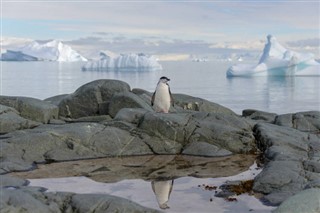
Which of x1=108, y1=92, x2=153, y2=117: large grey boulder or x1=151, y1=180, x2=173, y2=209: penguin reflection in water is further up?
x1=108, y1=92, x2=153, y2=117: large grey boulder

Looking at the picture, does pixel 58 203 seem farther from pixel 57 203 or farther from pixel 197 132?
pixel 197 132

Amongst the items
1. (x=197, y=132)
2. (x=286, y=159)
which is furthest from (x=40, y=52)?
(x=286, y=159)

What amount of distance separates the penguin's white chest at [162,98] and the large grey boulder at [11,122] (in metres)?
4.23

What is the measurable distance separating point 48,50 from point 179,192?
131916 mm

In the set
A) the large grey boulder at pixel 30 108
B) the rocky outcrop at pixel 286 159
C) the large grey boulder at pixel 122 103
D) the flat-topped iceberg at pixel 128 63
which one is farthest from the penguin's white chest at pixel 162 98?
the flat-topped iceberg at pixel 128 63

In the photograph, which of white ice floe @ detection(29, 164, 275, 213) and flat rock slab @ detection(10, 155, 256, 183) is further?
flat rock slab @ detection(10, 155, 256, 183)

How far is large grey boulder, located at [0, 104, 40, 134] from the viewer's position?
14.7m

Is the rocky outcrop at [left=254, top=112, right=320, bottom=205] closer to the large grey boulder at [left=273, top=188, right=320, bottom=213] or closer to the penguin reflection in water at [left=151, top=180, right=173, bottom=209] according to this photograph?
the large grey boulder at [left=273, top=188, right=320, bottom=213]

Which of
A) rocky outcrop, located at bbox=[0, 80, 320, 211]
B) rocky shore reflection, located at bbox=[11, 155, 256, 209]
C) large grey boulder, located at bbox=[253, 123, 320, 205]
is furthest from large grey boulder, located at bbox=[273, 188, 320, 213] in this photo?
rocky shore reflection, located at bbox=[11, 155, 256, 209]

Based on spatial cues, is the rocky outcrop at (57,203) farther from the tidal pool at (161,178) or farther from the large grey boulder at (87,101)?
the large grey boulder at (87,101)

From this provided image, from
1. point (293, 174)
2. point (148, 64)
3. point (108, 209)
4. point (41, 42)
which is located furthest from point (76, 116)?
point (41, 42)

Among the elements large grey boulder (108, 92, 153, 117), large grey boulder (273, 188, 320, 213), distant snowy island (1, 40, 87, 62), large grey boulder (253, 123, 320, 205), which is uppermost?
distant snowy island (1, 40, 87, 62)

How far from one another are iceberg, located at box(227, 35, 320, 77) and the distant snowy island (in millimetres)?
82582

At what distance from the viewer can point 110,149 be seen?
13430 mm
